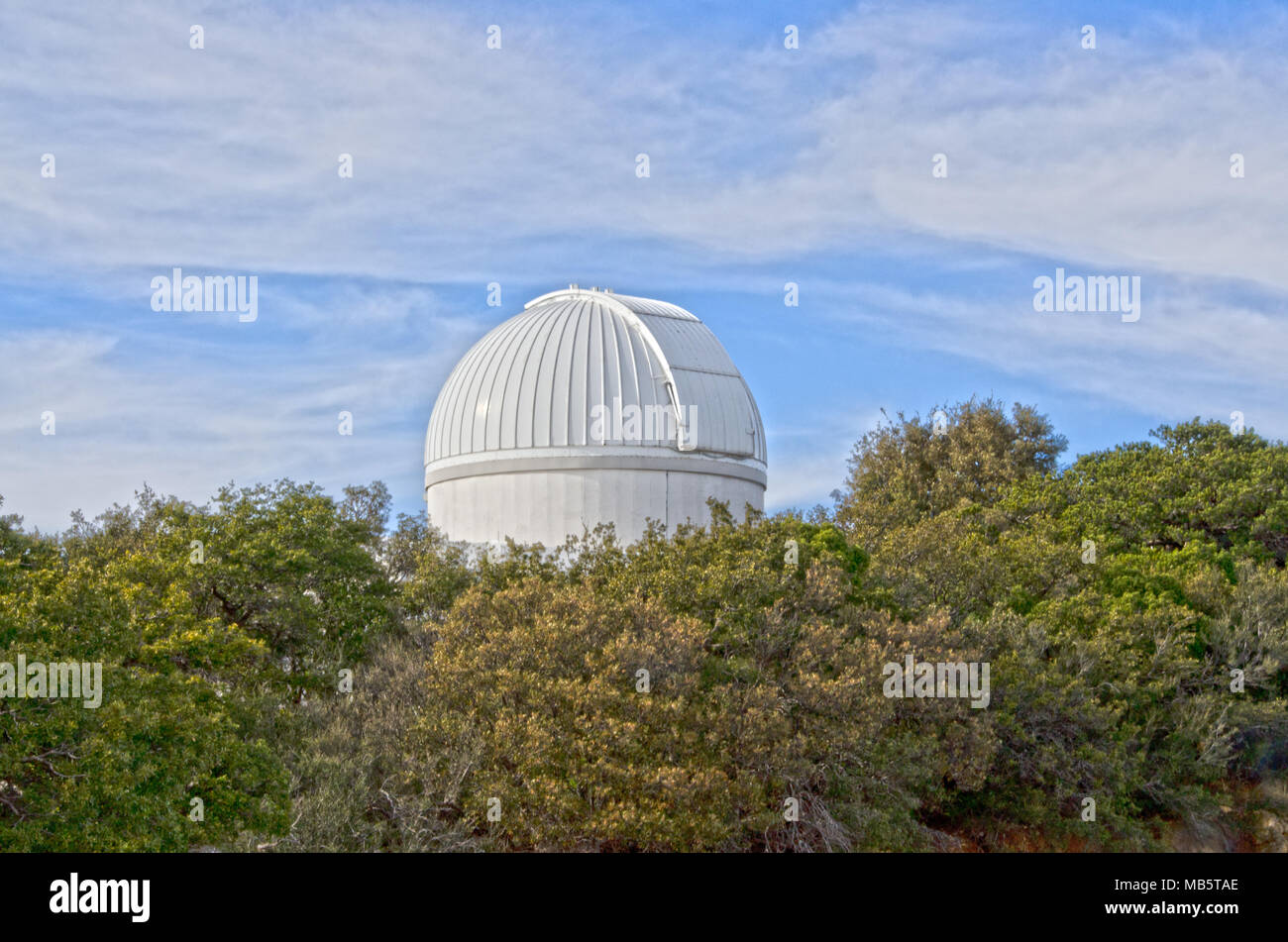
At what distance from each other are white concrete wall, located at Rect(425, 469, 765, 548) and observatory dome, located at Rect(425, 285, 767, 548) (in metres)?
0.03

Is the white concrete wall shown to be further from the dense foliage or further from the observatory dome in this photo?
the dense foliage

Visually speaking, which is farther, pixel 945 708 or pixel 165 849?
pixel 945 708

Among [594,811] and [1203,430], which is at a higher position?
[1203,430]

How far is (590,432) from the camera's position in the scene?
35.3 m

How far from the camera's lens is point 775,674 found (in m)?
23.2

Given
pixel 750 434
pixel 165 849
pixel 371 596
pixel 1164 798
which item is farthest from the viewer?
pixel 750 434

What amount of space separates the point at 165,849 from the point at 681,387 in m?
22.2

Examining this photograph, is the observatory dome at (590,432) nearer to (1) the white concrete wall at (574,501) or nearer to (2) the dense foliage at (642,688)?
(1) the white concrete wall at (574,501)

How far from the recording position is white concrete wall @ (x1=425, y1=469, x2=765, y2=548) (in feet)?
116

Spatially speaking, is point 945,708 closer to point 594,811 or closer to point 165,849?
point 594,811

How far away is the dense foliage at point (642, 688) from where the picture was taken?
1823 centimetres

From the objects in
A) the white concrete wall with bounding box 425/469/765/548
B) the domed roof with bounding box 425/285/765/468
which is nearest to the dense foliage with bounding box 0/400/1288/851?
the white concrete wall with bounding box 425/469/765/548

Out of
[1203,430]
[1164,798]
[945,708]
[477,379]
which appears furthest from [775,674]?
[1203,430]
